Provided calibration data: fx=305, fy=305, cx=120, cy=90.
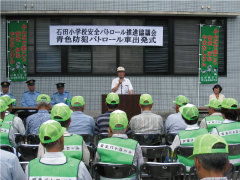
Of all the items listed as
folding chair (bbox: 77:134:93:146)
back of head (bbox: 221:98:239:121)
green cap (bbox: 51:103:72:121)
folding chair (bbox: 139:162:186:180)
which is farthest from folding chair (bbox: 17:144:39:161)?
back of head (bbox: 221:98:239:121)

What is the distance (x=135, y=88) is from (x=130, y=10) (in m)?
2.65

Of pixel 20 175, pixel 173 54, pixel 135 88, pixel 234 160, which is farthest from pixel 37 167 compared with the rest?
pixel 173 54

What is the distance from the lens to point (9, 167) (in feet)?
8.92

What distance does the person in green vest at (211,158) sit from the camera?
1936 mm

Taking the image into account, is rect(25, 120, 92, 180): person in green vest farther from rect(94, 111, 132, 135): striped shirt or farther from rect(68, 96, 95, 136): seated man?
rect(94, 111, 132, 135): striped shirt

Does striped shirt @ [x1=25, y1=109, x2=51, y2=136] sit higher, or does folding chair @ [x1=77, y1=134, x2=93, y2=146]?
striped shirt @ [x1=25, y1=109, x2=51, y2=136]

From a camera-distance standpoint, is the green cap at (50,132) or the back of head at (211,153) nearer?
the back of head at (211,153)

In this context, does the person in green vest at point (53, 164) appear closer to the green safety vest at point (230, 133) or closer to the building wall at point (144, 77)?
the green safety vest at point (230, 133)

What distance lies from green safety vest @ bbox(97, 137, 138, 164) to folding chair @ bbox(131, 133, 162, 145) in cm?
136

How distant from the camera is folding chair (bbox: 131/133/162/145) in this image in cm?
482

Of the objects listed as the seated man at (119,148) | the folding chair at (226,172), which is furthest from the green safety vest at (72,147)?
the folding chair at (226,172)

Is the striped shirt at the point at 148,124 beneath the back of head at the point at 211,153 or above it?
beneath

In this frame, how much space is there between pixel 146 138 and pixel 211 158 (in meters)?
2.94

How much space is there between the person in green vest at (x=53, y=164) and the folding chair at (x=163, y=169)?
2.86ft
